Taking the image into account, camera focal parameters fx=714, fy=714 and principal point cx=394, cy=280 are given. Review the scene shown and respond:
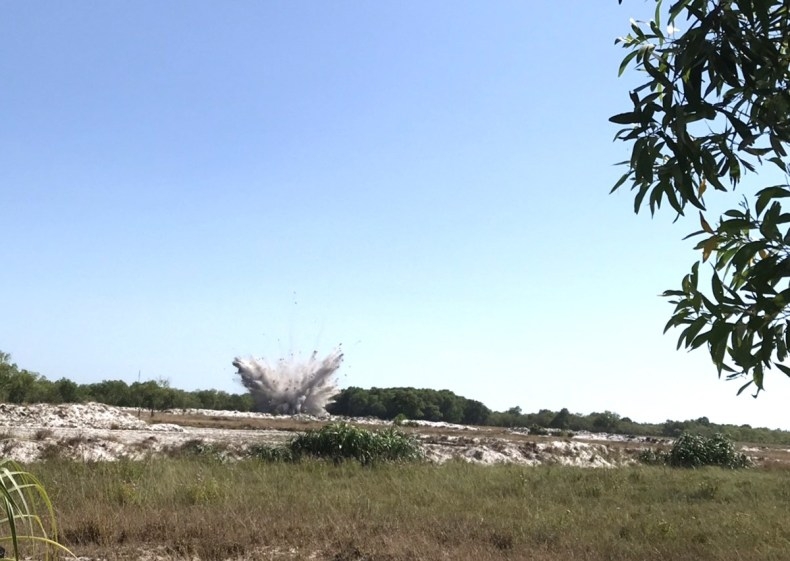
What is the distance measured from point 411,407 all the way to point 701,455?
140 feet

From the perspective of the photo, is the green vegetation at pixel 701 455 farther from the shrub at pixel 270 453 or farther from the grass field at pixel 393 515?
→ the shrub at pixel 270 453

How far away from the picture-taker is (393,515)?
9.45 m

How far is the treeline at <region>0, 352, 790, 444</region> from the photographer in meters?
56.5

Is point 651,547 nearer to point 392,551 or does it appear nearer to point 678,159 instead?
point 392,551

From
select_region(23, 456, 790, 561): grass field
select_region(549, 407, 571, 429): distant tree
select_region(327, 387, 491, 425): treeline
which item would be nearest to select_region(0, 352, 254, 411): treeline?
select_region(327, 387, 491, 425): treeline

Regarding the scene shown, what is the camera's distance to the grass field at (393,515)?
7.60 metres

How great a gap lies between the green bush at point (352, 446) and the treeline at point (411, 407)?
107ft

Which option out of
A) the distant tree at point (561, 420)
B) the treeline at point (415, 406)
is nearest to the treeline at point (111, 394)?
the treeline at point (415, 406)

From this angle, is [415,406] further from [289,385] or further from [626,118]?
[626,118]

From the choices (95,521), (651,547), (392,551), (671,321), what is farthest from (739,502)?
(671,321)

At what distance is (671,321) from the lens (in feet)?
9.77

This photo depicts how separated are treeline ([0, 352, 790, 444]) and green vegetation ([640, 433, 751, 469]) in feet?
78.8

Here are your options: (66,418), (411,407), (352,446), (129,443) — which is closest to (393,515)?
(352,446)

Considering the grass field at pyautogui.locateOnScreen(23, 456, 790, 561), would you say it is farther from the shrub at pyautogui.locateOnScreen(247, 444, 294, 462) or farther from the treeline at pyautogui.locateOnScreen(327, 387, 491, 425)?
the treeline at pyautogui.locateOnScreen(327, 387, 491, 425)
